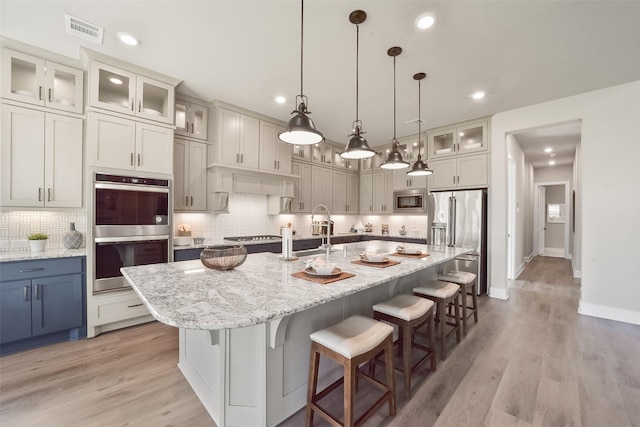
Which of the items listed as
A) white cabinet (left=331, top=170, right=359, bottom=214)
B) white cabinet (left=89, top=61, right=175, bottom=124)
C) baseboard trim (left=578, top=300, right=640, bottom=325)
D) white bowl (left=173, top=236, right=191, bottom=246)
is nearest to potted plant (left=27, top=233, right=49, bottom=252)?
white bowl (left=173, top=236, right=191, bottom=246)

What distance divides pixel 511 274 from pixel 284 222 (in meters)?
4.71

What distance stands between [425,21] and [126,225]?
138 inches

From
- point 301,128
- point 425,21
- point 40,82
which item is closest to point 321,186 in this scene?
point 425,21

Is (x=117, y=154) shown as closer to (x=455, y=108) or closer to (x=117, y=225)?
(x=117, y=225)

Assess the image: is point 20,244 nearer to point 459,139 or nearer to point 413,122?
point 413,122

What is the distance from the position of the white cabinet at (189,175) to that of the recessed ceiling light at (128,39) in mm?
1209

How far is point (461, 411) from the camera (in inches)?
67.2

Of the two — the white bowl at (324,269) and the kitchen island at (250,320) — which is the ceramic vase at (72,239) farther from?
the white bowl at (324,269)

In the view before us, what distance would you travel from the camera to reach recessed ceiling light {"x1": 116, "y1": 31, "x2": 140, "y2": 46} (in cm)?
234

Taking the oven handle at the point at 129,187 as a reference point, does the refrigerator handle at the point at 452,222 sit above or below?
below

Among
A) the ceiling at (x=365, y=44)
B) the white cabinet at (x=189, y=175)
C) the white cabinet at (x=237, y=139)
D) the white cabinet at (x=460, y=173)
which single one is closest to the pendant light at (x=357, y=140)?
the ceiling at (x=365, y=44)

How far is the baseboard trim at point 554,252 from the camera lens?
26.6 feet

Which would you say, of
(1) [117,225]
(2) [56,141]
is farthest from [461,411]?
(2) [56,141]

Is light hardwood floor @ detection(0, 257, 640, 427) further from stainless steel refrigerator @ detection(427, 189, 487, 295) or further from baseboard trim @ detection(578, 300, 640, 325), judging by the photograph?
stainless steel refrigerator @ detection(427, 189, 487, 295)
